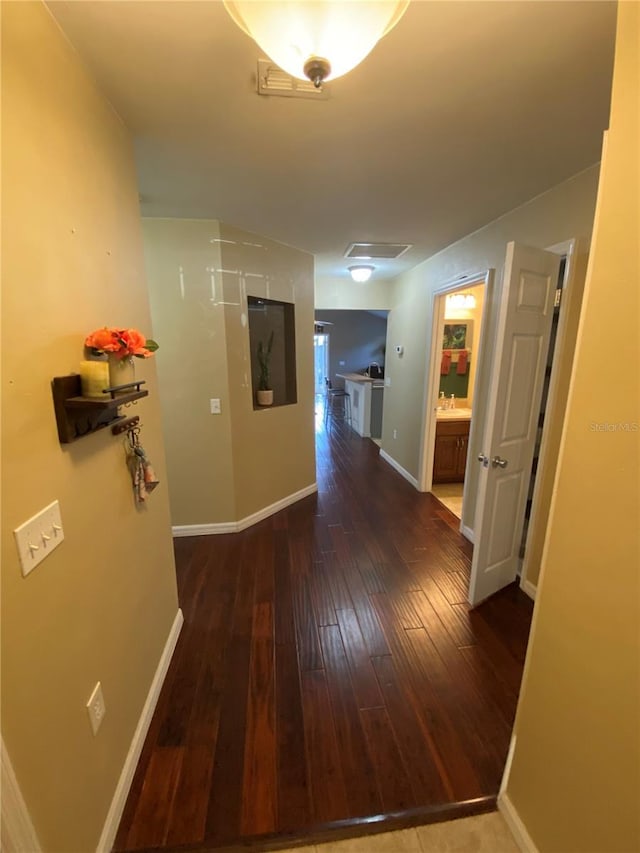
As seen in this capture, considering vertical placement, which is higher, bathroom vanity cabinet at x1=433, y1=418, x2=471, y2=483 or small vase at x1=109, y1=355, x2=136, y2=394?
small vase at x1=109, y1=355, x2=136, y2=394

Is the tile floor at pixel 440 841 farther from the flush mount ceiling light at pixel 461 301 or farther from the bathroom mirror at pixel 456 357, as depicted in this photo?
the flush mount ceiling light at pixel 461 301

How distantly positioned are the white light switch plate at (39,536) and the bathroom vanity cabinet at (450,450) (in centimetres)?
364

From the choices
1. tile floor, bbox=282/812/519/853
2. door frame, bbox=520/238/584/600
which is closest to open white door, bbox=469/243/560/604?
door frame, bbox=520/238/584/600

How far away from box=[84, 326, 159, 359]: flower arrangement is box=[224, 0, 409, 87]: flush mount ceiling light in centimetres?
84

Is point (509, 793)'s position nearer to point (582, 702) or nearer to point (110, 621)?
point (582, 702)

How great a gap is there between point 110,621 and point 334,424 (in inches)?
253

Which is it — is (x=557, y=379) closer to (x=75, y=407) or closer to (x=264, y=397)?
(x=264, y=397)

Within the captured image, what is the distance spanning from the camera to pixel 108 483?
48.4 inches

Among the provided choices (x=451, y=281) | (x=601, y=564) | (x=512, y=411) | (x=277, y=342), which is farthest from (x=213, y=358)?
(x=601, y=564)

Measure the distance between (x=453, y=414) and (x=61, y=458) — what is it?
3895 mm

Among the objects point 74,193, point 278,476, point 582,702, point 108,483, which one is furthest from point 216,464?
point 582,702

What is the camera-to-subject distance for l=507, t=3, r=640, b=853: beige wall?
80 centimetres

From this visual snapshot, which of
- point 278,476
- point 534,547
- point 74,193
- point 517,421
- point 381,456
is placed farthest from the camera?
point 381,456

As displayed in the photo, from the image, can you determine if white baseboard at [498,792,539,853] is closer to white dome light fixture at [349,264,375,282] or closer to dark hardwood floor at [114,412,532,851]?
dark hardwood floor at [114,412,532,851]
